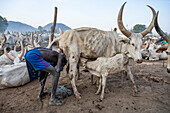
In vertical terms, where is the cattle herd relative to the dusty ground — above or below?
above

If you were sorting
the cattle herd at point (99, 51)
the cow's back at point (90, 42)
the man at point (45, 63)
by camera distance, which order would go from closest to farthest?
the man at point (45, 63), the cattle herd at point (99, 51), the cow's back at point (90, 42)

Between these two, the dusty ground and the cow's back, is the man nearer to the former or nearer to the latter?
the dusty ground

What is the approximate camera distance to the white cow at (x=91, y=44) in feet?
10.1

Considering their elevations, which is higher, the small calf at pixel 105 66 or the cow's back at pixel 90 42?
the cow's back at pixel 90 42

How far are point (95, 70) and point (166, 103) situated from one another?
6.72ft

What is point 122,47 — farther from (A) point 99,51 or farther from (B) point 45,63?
(B) point 45,63

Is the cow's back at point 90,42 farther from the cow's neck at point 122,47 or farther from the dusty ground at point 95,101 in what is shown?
the dusty ground at point 95,101

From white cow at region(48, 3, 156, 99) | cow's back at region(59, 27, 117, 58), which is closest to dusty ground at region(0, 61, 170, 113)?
white cow at region(48, 3, 156, 99)

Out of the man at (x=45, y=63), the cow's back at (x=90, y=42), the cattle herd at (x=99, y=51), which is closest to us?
the man at (x=45, y=63)

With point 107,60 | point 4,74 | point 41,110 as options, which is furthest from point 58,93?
point 4,74

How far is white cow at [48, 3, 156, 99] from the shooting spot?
3069mm

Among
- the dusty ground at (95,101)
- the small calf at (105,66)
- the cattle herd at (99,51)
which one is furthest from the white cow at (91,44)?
the dusty ground at (95,101)

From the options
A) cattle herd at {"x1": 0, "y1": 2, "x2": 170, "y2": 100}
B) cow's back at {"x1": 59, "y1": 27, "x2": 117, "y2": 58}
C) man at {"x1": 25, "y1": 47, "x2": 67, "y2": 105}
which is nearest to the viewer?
man at {"x1": 25, "y1": 47, "x2": 67, "y2": 105}

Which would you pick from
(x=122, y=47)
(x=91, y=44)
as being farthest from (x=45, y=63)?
(x=122, y=47)
